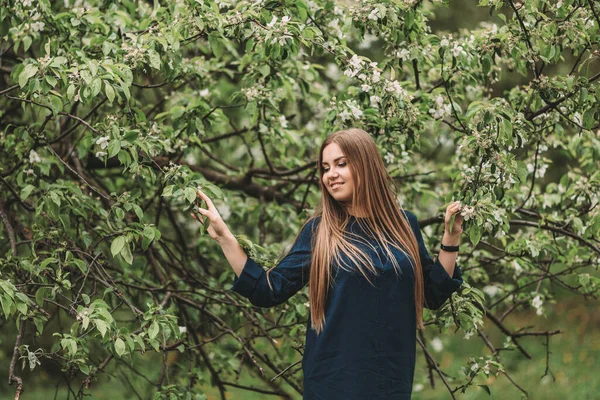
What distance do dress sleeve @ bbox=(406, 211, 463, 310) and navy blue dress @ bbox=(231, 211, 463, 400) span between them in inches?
4.3

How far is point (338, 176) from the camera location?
266 centimetres

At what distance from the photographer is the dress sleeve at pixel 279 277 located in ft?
8.42

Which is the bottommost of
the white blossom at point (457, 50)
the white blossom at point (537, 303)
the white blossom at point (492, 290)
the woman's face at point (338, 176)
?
A: the woman's face at point (338, 176)

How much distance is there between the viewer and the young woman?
8.14ft

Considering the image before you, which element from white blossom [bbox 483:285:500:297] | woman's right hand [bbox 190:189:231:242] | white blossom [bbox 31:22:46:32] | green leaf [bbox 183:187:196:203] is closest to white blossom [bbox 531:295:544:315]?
white blossom [bbox 483:285:500:297]

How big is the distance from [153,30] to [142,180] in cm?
72

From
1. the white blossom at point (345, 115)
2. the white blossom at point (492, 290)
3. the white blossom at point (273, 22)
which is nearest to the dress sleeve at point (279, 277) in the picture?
the white blossom at point (345, 115)

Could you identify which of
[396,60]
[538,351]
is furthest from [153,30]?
[538,351]

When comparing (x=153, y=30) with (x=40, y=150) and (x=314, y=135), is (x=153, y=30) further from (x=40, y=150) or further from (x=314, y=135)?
(x=314, y=135)

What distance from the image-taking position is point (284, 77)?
146 inches

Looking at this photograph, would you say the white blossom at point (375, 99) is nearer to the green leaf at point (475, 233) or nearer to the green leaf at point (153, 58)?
the green leaf at point (475, 233)

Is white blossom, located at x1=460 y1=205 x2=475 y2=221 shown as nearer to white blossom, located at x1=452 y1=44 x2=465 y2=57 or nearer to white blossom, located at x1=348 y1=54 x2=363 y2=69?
white blossom, located at x1=348 y1=54 x2=363 y2=69

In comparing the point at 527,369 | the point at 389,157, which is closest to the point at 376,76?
the point at 389,157

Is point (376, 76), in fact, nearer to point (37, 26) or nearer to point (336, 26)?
point (336, 26)
